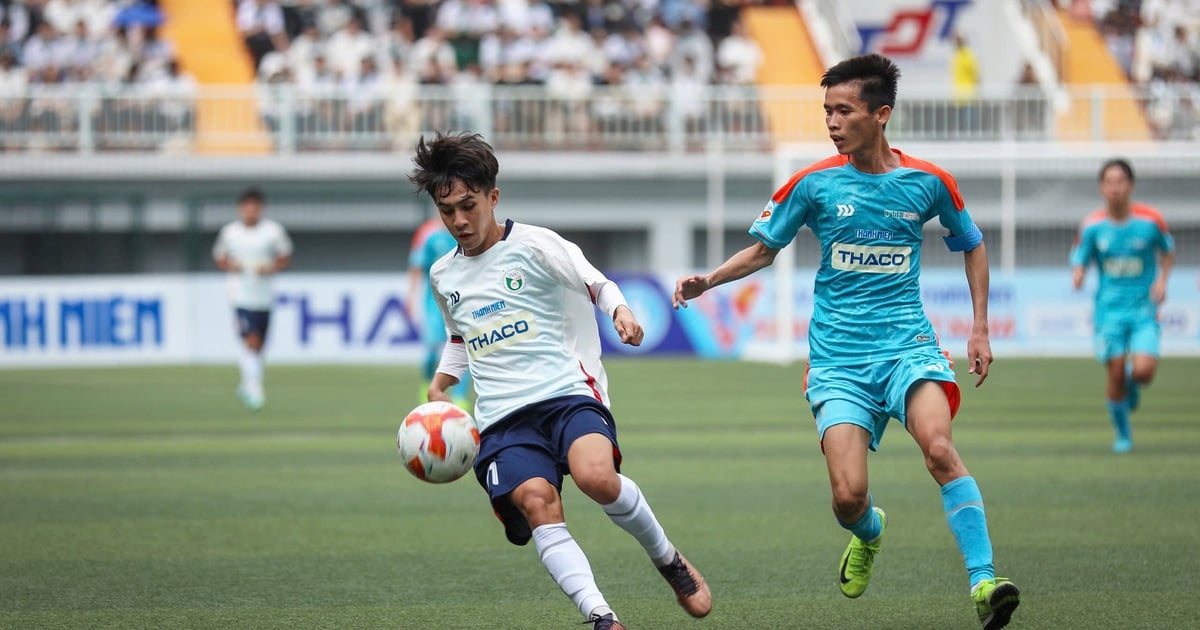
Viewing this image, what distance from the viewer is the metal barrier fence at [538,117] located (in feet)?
89.5

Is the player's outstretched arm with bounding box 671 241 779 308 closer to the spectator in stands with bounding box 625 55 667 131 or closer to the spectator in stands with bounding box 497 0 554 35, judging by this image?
the spectator in stands with bounding box 625 55 667 131

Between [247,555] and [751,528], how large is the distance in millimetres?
2922

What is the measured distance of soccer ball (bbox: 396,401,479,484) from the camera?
6059 mm

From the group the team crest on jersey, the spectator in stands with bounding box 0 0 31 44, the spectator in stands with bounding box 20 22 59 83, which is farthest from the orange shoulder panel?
the spectator in stands with bounding box 0 0 31 44

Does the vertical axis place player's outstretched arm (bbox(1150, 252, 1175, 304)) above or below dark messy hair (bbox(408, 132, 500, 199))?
below

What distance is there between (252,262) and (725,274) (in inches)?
500

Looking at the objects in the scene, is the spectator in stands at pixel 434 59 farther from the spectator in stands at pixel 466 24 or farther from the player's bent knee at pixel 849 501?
the player's bent knee at pixel 849 501

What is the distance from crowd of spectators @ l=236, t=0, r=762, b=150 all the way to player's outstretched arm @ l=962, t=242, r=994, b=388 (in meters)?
21.3

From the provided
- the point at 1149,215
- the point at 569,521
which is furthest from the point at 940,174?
the point at 1149,215

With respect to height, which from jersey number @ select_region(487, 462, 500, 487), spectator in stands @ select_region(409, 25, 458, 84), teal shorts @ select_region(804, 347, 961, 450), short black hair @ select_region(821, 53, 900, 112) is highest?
spectator in stands @ select_region(409, 25, 458, 84)

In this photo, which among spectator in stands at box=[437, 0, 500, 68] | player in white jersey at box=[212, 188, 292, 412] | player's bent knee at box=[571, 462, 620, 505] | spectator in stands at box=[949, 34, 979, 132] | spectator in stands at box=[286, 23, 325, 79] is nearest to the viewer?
player's bent knee at box=[571, 462, 620, 505]

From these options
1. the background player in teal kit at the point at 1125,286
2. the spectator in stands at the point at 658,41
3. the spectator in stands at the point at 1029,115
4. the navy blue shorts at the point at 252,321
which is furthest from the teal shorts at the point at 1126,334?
the spectator in stands at the point at 658,41

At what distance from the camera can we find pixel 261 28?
98.9 feet

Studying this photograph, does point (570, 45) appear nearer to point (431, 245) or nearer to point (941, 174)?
point (431, 245)
